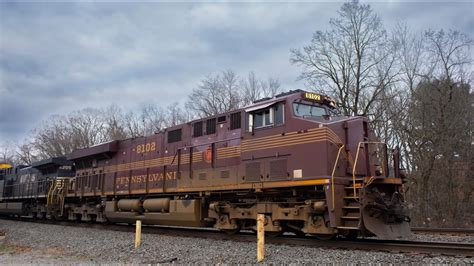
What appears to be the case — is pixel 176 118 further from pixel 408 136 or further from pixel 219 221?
pixel 219 221

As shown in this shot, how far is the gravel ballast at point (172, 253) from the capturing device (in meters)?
7.89

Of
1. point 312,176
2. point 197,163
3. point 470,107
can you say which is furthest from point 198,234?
point 470,107

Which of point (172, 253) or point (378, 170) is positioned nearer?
point (172, 253)

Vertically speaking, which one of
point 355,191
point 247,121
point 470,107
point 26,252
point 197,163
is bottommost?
point 26,252

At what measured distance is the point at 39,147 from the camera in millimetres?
64750

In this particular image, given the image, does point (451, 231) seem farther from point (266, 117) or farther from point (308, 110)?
point (266, 117)

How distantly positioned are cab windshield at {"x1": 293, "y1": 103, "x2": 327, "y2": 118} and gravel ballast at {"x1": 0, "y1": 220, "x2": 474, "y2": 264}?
372 cm

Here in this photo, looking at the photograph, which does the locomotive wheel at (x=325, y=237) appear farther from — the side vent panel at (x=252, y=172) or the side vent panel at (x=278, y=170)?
the side vent panel at (x=252, y=172)

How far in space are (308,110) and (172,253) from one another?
547 cm

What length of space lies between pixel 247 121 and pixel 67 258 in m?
6.19

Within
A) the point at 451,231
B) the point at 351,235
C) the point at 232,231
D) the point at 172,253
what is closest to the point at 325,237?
the point at 351,235

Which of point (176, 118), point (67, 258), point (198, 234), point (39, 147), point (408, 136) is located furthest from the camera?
point (39, 147)

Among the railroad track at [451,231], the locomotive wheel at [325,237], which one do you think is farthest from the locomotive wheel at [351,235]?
the railroad track at [451,231]

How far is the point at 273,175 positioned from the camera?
11406 millimetres
